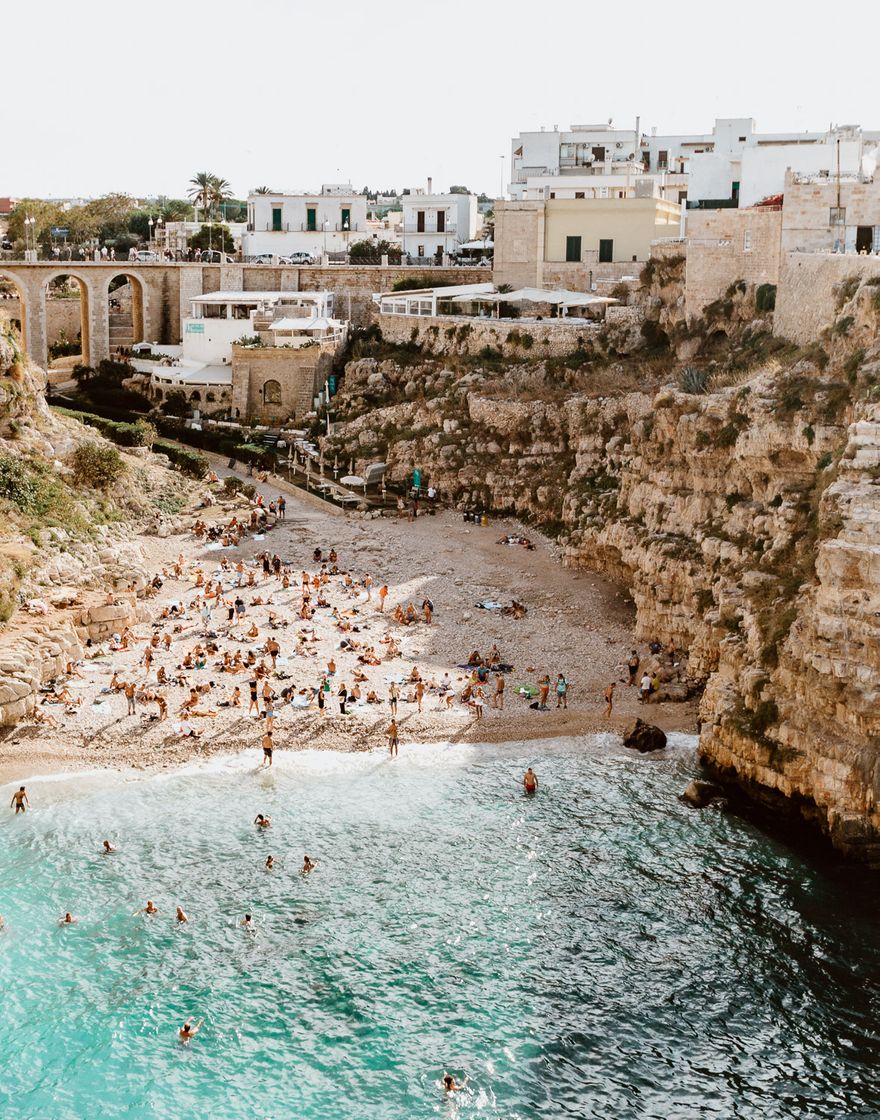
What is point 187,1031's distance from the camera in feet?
66.1

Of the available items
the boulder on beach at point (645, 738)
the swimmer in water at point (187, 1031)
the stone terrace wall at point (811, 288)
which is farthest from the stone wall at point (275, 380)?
the swimmer in water at point (187, 1031)

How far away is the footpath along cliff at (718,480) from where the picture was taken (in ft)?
80.6

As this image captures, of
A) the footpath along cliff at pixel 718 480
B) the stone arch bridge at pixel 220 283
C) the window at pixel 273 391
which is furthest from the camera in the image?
the stone arch bridge at pixel 220 283

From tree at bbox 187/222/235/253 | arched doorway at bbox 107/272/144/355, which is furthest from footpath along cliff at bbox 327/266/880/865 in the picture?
tree at bbox 187/222/235/253

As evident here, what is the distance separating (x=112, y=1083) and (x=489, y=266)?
5067 centimetres

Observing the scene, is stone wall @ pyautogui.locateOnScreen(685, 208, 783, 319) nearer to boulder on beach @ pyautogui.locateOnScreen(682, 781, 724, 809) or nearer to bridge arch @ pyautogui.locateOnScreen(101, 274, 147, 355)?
boulder on beach @ pyautogui.locateOnScreen(682, 781, 724, 809)

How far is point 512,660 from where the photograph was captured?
33.8 metres

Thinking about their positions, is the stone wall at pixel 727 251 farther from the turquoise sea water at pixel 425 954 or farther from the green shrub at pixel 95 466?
the turquoise sea water at pixel 425 954

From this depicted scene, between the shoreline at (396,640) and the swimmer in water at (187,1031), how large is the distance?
8.77 meters

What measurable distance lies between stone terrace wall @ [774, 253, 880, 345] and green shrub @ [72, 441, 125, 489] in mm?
22136

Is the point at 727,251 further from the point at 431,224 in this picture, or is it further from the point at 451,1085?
the point at 451,1085

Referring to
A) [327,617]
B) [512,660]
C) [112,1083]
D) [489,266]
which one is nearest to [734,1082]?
[112,1083]

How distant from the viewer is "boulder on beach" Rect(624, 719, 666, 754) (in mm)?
29250

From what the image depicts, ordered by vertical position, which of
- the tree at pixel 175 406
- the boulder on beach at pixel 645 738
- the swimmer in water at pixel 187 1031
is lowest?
the swimmer in water at pixel 187 1031
